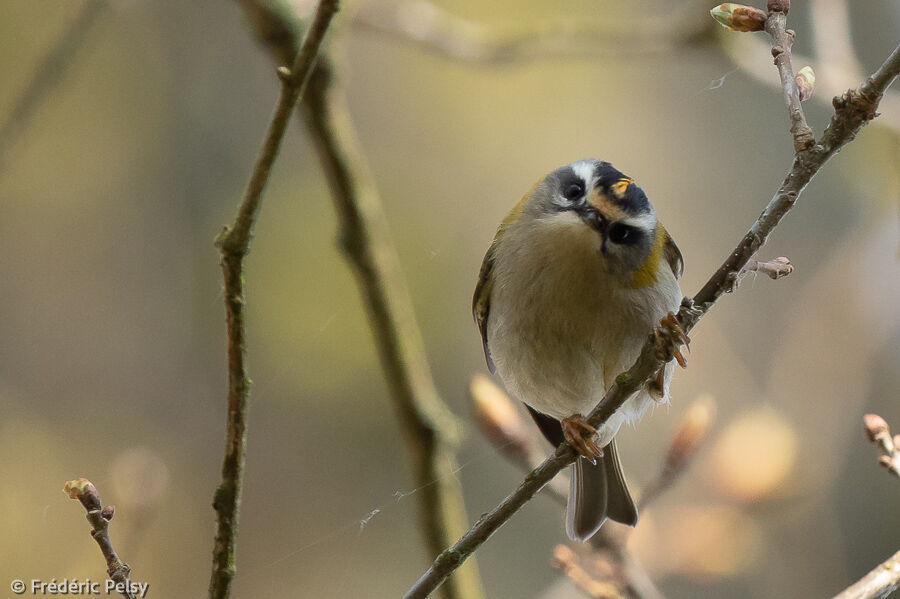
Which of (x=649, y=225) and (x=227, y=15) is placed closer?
(x=649, y=225)

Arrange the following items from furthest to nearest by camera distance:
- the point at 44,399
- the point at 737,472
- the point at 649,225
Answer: the point at 44,399 < the point at 737,472 < the point at 649,225

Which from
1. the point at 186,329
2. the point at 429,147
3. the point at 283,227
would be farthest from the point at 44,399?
the point at 429,147

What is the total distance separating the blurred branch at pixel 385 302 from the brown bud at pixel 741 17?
95 cm

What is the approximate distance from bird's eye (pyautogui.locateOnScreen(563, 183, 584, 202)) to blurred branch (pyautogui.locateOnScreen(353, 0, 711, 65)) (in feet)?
2.04

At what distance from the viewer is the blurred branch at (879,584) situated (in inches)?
58.2

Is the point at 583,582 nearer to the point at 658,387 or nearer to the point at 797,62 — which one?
the point at 658,387

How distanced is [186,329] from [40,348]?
635 mm

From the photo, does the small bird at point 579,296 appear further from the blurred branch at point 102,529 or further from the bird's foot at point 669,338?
the blurred branch at point 102,529

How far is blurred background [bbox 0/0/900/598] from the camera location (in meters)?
3.03

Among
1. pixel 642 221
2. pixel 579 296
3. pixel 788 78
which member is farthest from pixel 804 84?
pixel 579 296

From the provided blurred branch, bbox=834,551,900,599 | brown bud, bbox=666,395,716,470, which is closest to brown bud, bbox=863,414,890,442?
blurred branch, bbox=834,551,900,599

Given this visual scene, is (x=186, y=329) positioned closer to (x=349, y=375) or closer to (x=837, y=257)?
(x=349, y=375)

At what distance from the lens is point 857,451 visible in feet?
12.7

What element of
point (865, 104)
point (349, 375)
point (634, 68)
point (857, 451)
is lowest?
point (857, 451)
